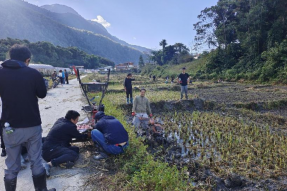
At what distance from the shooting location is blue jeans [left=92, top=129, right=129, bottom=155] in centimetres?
378

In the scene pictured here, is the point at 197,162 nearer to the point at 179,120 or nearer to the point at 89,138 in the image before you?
the point at 89,138

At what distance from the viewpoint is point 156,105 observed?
9883mm

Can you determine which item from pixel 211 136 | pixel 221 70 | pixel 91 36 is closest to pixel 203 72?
pixel 221 70

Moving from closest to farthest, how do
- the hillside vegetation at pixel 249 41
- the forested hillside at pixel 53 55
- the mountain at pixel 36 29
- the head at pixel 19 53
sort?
the head at pixel 19 53
the hillside vegetation at pixel 249 41
the forested hillside at pixel 53 55
the mountain at pixel 36 29

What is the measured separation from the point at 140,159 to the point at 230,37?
33367 millimetres

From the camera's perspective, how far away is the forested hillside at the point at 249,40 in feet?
66.6

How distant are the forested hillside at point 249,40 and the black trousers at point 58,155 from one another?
20.2 meters

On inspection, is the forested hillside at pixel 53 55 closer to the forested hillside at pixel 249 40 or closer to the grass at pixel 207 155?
the forested hillside at pixel 249 40

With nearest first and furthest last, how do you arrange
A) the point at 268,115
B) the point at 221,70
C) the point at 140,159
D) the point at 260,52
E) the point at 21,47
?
1. the point at 21,47
2. the point at 140,159
3. the point at 268,115
4. the point at 260,52
5. the point at 221,70

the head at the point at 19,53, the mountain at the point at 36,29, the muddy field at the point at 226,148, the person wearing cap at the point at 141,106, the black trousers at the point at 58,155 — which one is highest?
the mountain at the point at 36,29

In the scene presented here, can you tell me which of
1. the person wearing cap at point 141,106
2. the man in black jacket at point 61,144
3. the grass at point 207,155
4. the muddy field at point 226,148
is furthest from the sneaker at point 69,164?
the person wearing cap at point 141,106

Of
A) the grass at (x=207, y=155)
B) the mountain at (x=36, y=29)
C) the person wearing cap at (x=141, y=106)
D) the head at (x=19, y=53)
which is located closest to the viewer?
the head at (x=19, y=53)

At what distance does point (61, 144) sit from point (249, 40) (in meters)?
27.7

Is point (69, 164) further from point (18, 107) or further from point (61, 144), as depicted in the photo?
point (18, 107)
